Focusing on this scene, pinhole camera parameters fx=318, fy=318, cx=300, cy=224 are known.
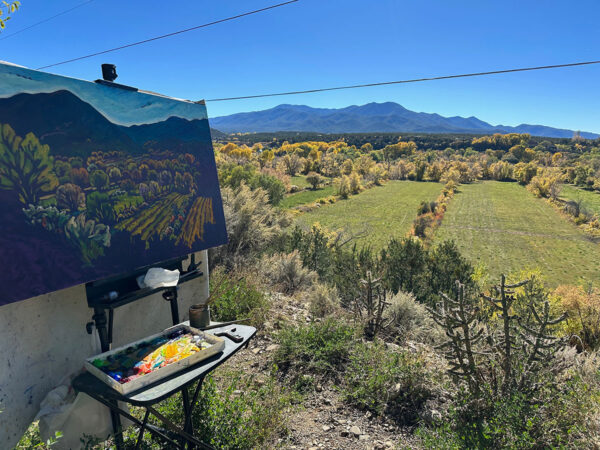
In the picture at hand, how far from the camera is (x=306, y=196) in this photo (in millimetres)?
42031

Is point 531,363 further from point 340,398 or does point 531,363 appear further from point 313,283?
point 313,283

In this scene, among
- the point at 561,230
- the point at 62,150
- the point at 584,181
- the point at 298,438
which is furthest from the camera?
the point at 584,181

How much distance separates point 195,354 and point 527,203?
51132 millimetres

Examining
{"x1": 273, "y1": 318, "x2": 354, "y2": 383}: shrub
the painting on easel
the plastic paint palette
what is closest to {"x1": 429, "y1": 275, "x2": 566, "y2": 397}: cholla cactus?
{"x1": 273, "y1": 318, "x2": 354, "y2": 383}: shrub

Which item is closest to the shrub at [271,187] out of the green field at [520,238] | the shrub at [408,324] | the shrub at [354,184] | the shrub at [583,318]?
the shrub at [408,324]

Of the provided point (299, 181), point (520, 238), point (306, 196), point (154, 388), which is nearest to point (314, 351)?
point (154, 388)

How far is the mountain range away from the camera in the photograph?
1846 mm

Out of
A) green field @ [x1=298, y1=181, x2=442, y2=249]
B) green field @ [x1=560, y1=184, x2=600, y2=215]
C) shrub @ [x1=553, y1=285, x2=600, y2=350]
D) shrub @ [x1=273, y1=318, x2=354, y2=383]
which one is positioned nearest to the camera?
shrub @ [x1=273, y1=318, x2=354, y2=383]

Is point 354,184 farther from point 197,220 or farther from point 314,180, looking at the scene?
point 197,220

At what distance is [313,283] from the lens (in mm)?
7324

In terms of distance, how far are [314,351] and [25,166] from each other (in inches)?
129

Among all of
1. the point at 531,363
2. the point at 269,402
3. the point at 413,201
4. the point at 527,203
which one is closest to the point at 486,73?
the point at 531,363

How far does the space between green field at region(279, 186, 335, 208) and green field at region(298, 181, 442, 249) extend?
2842mm

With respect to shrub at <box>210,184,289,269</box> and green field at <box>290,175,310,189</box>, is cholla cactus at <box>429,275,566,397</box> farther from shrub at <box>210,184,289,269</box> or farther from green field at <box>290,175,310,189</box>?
green field at <box>290,175,310,189</box>
